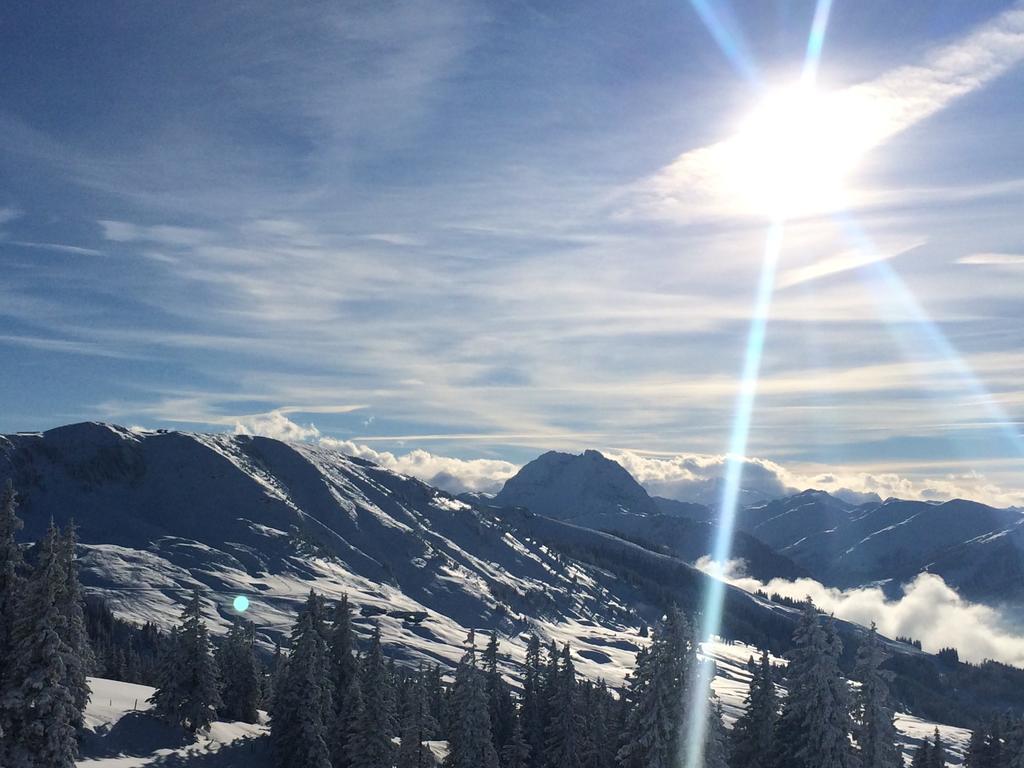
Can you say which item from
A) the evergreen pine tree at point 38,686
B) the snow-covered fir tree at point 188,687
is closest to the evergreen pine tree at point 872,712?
the evergreen pine tree at point 38,686

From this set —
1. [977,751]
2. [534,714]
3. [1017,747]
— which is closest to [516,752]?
[534,714]

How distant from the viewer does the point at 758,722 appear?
54750 mm

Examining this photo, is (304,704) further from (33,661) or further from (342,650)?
(33,661)

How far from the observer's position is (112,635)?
17675 cm

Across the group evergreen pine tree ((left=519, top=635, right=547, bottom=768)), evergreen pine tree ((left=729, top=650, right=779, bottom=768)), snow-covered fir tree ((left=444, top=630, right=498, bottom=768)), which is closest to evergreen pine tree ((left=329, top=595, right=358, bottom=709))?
snow-covered fir tree ((left=444, top=630, right=498, bottom=768))

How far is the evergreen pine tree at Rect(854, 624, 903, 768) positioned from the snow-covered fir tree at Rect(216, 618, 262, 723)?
64.4 metres

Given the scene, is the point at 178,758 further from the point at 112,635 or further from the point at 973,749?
the point at 112,635

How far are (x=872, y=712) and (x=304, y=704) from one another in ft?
144

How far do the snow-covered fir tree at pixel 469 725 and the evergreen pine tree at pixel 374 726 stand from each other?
17.0 feet

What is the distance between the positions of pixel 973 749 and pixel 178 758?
73739 millimetres

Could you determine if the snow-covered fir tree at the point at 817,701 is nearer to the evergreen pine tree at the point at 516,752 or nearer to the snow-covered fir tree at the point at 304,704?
→ the evergreen pine tree at the point at 516,752

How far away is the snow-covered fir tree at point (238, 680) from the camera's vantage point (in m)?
86.2

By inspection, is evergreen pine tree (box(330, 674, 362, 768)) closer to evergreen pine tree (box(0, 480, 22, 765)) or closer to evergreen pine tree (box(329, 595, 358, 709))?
evergreen pine tree (box(329, 595, 358, 709))

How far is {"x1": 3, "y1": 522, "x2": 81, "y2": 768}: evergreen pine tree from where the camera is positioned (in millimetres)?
40500
